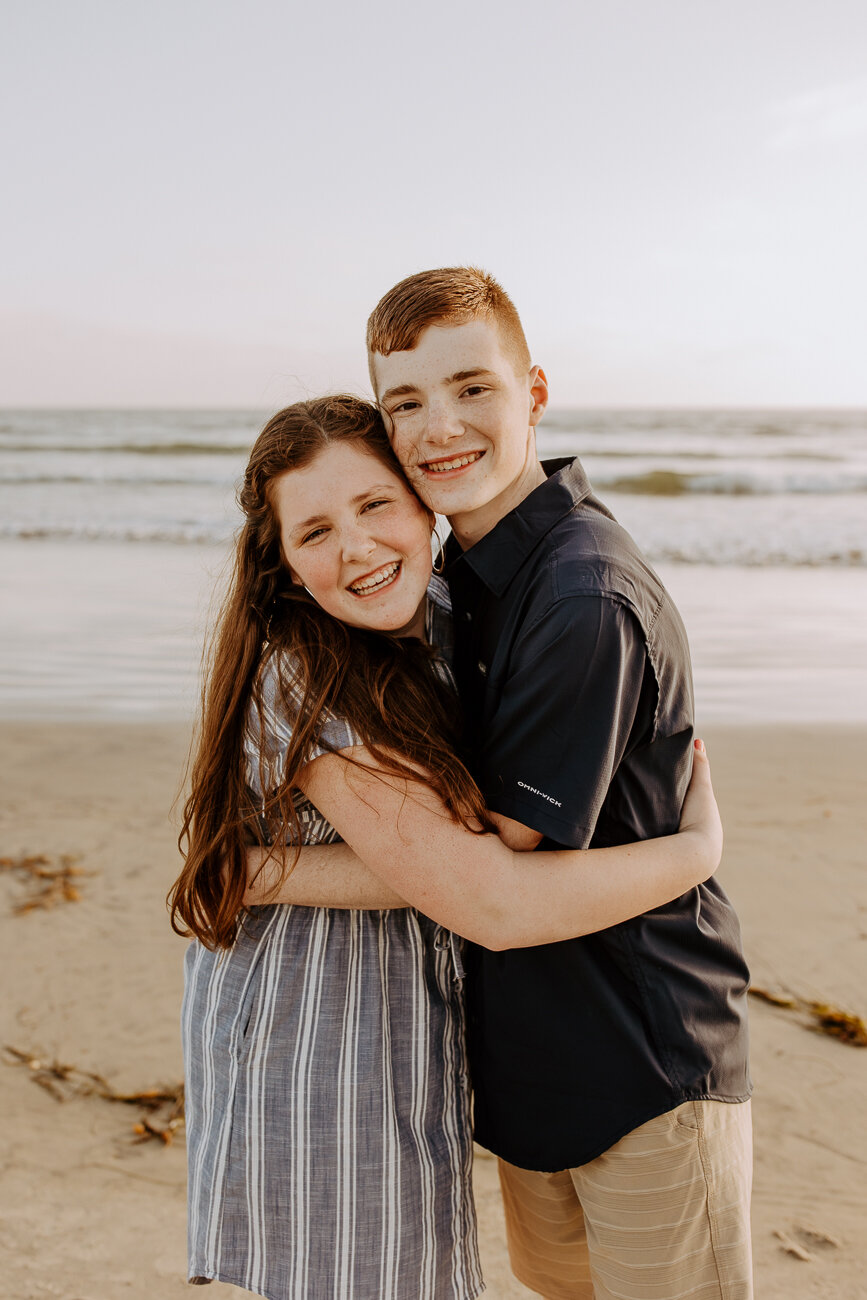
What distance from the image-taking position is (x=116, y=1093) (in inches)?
134

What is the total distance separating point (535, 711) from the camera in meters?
1.63

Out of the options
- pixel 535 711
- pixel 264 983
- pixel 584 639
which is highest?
pixel 584 639

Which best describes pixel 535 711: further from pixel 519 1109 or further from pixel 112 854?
pixel 112 854

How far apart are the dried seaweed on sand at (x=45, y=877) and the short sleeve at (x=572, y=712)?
3469 mm

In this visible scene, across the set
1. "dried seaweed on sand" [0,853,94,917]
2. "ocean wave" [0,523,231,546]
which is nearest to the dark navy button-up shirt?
"dried seaweed on sand" [0,853,94,917]

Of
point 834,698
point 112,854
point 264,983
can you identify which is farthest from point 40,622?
point 264,983

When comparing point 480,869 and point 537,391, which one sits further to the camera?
point 537,391

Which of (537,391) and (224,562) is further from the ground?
(537,391)

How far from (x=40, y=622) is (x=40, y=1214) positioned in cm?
668

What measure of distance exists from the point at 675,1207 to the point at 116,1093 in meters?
2.27

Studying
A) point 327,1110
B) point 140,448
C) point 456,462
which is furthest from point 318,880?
point 140,448

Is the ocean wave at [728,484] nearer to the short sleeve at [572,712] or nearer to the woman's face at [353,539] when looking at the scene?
the woman's face at [353,539]

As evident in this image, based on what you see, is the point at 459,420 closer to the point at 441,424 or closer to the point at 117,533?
the point at 441,424

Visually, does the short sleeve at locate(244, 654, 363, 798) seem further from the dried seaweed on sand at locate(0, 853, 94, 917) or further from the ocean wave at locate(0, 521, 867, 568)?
the ocean wave at locate(0, 521, 867, 568)
